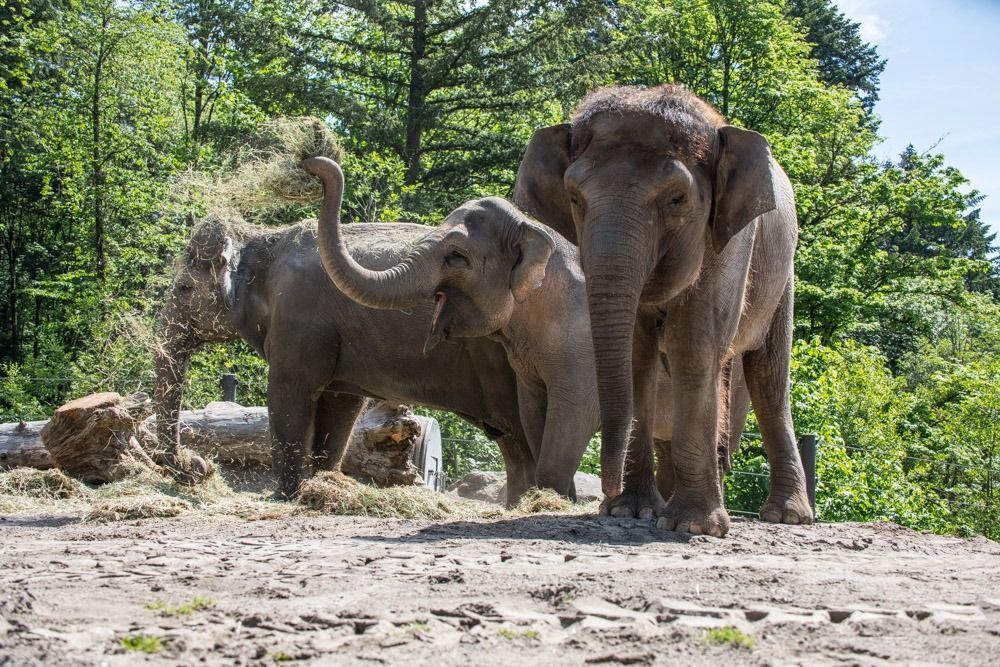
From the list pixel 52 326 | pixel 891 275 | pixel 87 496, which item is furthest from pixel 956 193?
pixel 87 496

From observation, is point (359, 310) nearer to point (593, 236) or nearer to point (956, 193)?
point (593, 236)

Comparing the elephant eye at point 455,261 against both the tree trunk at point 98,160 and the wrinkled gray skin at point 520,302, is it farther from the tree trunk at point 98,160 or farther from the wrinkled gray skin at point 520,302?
the tree trunk at point 98,160

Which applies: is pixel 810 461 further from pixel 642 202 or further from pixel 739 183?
pixel 642 202

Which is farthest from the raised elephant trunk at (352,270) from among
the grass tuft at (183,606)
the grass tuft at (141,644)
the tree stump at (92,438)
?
the grass tuft at (141,644)

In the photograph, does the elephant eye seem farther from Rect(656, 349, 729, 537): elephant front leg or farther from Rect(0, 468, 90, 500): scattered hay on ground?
Rect(0, 468, 90, 500): scattered hay on ground

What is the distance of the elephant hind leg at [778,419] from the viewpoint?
28.9ft

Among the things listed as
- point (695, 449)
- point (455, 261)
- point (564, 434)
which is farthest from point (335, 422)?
point (695, 449)

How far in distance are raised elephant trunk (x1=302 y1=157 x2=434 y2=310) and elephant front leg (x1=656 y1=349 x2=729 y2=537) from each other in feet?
7.78

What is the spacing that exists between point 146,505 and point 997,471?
37.4 ft

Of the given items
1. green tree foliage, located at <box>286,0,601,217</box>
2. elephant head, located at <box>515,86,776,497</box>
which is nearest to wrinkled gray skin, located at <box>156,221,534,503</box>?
elephant head, located at <box>515,86,776,497</box>

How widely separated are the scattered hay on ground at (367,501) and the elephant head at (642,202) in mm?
2140

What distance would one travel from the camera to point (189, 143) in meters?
27.1

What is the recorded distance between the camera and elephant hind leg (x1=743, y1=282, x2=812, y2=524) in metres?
8.80

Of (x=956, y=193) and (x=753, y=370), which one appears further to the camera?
(x=956, y=193)
